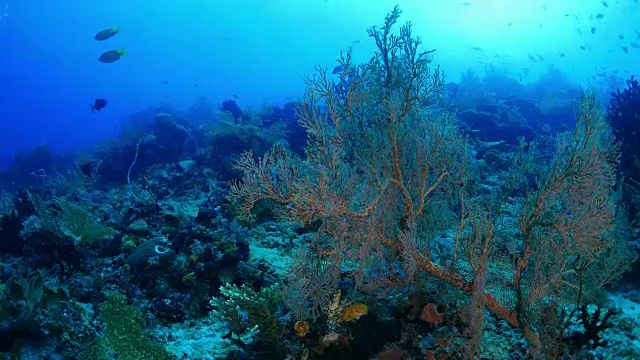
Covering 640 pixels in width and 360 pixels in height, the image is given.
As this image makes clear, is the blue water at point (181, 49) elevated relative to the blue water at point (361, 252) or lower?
elevated

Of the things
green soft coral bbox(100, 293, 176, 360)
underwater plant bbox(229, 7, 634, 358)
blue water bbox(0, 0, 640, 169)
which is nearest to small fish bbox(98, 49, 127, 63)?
green soft coral bbox(100, 293, 176, 360)

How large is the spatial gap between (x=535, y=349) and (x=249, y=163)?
11.9ft

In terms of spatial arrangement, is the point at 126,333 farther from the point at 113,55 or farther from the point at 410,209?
the point at 113,55

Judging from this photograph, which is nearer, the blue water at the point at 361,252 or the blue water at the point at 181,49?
the blue water at the point at 361,252

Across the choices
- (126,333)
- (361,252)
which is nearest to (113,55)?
(126,333)

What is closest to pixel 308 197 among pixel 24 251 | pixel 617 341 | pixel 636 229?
pixel 617 341

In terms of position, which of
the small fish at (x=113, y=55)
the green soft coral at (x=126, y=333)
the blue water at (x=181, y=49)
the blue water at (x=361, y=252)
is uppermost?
the blue water at (x=181, y=49)

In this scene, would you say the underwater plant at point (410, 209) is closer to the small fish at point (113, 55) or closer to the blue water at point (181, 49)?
the small fish at point (113, 55)

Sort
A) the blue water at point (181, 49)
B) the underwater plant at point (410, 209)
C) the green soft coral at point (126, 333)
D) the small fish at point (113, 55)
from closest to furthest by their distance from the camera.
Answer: the underwater plant at point (410, 209)
the green soft coral at point (126, 333)
the small fish at point (113, 55)
the blue water at point (181, 49)

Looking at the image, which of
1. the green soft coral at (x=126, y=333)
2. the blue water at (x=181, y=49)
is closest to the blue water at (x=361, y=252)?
the green soft coral at (x=126, y=333)

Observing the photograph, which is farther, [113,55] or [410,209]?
[113,55]

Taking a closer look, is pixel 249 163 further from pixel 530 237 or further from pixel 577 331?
pixel 577 331

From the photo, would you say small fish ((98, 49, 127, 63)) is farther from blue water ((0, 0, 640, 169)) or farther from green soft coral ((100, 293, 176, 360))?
blue water ((0, 0, 640, 169))

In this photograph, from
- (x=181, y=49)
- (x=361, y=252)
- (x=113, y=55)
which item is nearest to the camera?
(x=361, y=252)
